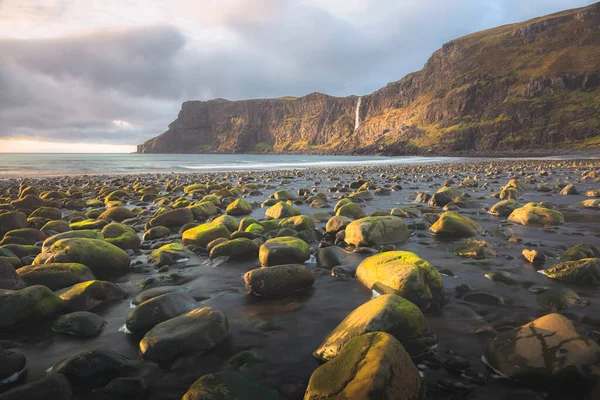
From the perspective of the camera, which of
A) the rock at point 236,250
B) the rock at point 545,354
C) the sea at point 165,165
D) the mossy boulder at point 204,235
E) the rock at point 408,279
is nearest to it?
the rock at point 545,354

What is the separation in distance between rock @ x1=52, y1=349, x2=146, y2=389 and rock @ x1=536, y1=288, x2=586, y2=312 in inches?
201

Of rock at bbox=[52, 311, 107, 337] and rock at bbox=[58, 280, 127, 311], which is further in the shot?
rock at bbox=[58, 280, 127, 311]

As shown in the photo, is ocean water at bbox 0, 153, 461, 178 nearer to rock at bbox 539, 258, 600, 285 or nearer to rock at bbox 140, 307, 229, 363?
rock at bbox 140, 307, 229, 363

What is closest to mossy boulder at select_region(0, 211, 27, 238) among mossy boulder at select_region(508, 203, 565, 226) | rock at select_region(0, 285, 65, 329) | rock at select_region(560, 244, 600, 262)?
rock at select_region(0, 285, 65, 329)

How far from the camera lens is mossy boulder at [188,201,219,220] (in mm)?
11606

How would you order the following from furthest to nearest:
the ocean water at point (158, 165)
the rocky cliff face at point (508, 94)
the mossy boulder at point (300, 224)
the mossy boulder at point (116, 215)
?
the rocky cliff face at point (508, 94) < the ocean water at point (158, 165) < the mossy boulder at point (116, 215) < the mossy boulder at point (300, 224)

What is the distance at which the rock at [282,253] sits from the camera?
20.9ft

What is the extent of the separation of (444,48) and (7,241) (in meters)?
191

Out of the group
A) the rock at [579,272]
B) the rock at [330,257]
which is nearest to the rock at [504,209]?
the rock at [579,272]

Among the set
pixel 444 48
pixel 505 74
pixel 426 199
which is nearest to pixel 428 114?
pixel 505 74

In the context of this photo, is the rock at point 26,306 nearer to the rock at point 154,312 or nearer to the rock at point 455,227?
the rock at point 154,312

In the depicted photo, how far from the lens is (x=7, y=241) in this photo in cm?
773

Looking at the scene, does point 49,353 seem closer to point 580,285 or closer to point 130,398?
point 130,398

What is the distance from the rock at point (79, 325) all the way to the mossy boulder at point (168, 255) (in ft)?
7.98
